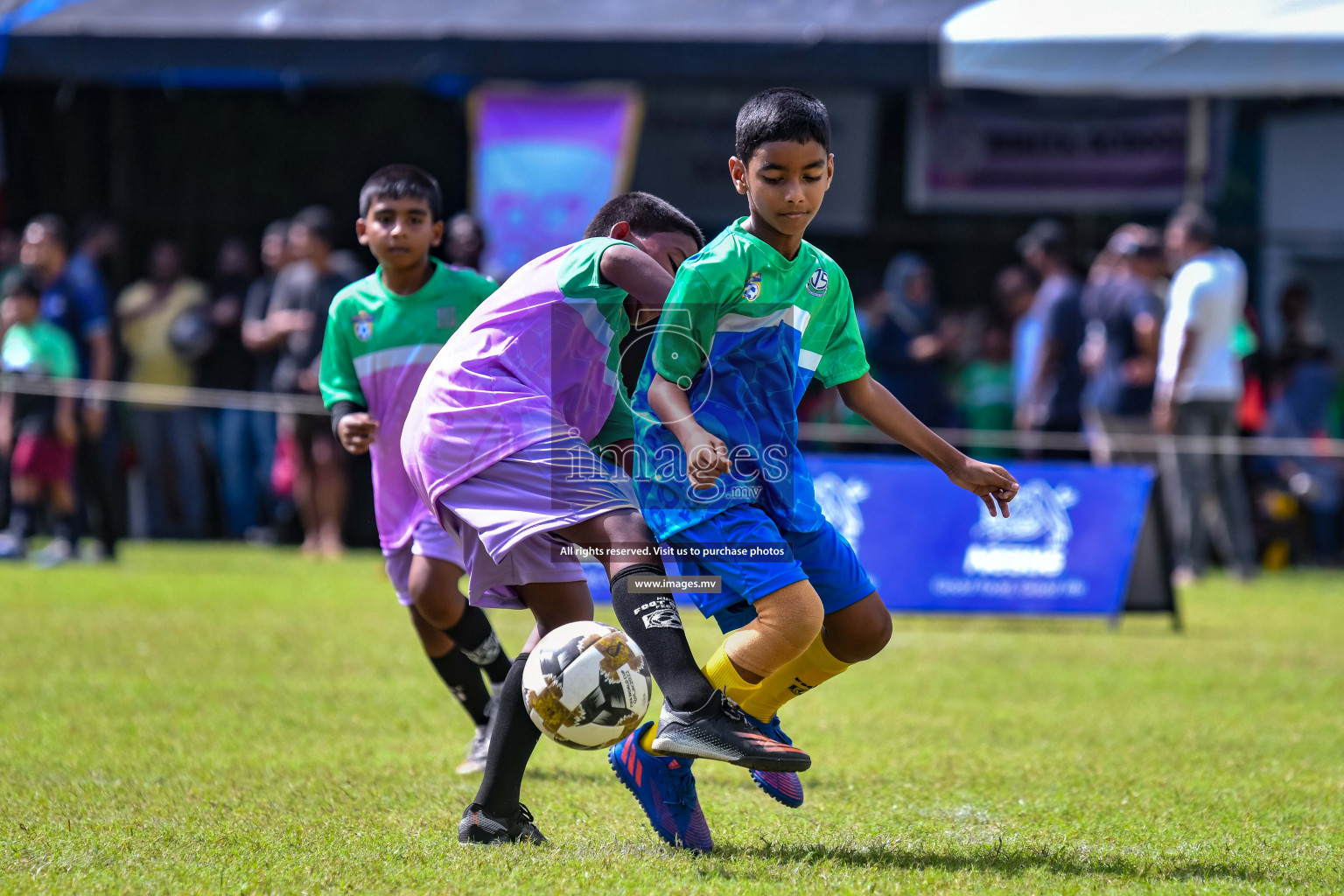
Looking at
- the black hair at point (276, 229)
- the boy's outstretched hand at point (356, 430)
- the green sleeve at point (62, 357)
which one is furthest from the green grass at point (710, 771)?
→ the black hair at point (276, 229)

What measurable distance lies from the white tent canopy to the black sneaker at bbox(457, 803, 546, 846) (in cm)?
875

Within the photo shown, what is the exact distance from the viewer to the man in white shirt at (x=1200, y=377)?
1055 cm

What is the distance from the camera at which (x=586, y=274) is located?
383cm

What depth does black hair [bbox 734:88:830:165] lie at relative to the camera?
377 cm

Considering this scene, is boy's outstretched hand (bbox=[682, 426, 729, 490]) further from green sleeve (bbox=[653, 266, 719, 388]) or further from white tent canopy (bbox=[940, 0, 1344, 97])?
white tent canopy (bbox=[940, 0, 1344, 97])

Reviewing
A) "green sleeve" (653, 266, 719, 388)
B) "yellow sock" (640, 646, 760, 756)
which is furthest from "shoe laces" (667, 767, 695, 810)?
"green sleeve" (653, 266, 719, 388)

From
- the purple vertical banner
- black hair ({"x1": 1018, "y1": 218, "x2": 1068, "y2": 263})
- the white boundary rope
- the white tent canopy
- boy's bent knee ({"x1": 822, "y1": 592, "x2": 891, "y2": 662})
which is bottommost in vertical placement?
the white boundary rope

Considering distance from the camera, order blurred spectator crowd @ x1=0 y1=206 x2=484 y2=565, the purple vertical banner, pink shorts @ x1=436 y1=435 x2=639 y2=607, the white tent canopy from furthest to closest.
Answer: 1. the purple vertical banner
2. the white tent canopy
3. blurred spectator crowd @ x1=0 y1=206 x2=484 y2=565
4. pink shorts @ x1=436 y1=435 x2=639 y2=607

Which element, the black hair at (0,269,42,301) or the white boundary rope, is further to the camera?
the black hair at (0,269,42,301)

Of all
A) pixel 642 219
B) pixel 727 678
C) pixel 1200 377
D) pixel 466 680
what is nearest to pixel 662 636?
pixel 727 678

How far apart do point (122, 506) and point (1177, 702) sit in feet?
30.2

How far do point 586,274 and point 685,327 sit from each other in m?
0.31

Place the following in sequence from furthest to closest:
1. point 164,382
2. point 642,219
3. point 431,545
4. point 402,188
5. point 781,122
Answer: point 164,382, point 402,188, point 431,545, point 642,219, point 781,122

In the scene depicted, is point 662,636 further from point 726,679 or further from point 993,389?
point 993,389
